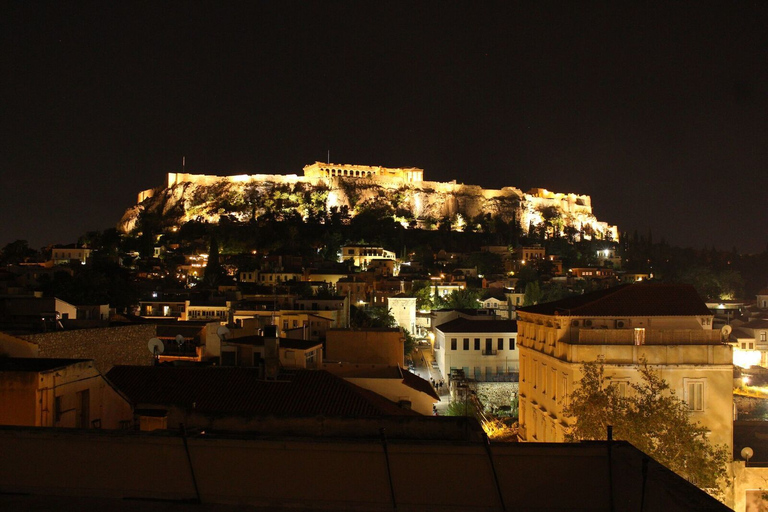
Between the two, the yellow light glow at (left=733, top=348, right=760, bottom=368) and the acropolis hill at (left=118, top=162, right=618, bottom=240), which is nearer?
the yellow light glow at (left=733, top=348, right=760, bottom=368)

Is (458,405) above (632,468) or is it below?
below

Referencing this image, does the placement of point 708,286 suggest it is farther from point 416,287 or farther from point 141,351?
point 141,351

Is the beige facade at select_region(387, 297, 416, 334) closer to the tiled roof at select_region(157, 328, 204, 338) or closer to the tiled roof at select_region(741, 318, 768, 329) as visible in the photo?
the tiled roof at select_region(157, 328, 204, 338)

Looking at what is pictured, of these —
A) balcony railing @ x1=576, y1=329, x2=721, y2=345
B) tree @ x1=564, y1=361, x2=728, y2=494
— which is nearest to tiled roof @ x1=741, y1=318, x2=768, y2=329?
balcony railing @ x1=576, y1=329, x2=721, y2=345

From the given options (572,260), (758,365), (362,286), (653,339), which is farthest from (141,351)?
(572,260)

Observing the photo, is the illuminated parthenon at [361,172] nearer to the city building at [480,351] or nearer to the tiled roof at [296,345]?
the city building at [480,351]

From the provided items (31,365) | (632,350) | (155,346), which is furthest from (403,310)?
(31,365)

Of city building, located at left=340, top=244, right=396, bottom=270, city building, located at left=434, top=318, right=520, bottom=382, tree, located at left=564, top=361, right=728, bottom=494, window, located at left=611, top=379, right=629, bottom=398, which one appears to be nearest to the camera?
tree, located at left=564, top=361, right=728, bottom=494
